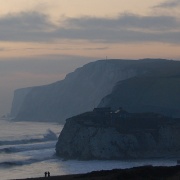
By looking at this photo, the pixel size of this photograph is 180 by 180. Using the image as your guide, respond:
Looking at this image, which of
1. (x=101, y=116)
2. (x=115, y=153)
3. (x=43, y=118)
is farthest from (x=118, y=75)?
(x=115, y=153)

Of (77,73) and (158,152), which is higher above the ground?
(77,73)

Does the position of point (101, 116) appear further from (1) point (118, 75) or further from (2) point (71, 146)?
(1) point (118, 75)

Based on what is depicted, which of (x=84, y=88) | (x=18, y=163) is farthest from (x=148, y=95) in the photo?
(x=84, y=88)

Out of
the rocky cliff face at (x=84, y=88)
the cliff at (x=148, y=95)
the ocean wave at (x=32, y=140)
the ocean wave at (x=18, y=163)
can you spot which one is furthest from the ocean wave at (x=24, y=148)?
the rocky cliff face at (x=84, y=88)

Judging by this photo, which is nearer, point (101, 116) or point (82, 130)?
point (82, 130)

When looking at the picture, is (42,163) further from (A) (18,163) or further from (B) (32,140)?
(B) (32,140)

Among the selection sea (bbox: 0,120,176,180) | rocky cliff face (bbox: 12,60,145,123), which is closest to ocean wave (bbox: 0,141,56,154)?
sea (bbox: 0,120,176,180)
